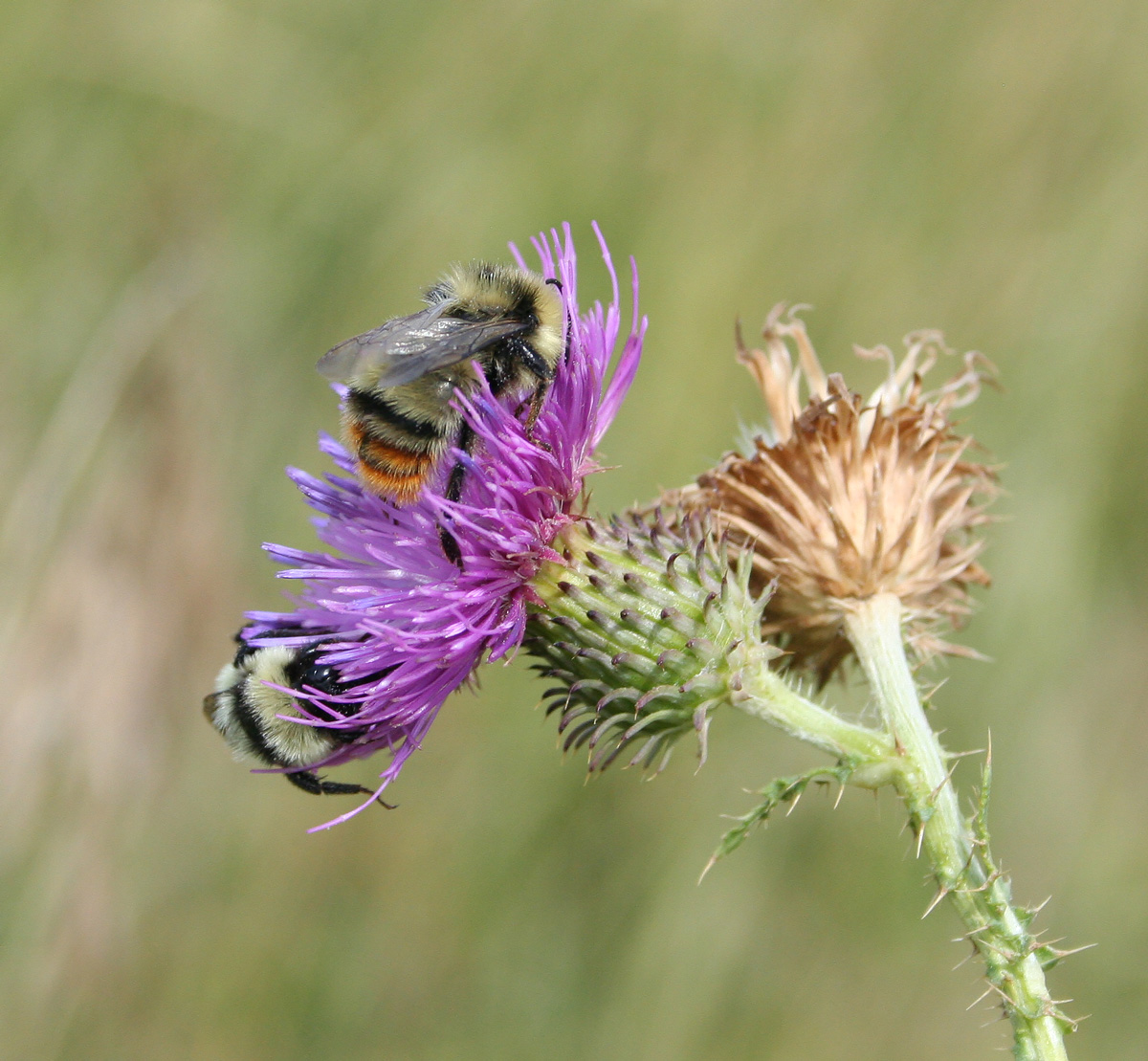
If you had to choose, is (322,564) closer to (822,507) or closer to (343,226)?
(822,507)

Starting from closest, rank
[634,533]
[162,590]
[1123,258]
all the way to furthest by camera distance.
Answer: [634,533] → [162,590] → [1123,258]

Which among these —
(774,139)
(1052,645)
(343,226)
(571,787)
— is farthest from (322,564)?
(774,139)

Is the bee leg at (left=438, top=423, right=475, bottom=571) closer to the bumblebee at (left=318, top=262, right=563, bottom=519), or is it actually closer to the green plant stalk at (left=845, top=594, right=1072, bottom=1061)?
the bumblebee at (left=318, top=262, right=563, bottom=519)

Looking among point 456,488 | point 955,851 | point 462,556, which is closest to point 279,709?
point 462,556

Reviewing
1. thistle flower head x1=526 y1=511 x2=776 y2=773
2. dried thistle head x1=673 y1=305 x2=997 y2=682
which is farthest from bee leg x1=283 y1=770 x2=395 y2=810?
dried thistle head x1=673 y1=305 x2=997 y2=682

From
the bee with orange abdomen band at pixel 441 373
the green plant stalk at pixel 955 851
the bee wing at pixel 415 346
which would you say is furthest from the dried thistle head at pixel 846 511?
the bee wing at pixel 415 346
